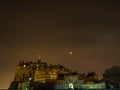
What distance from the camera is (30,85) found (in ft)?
307

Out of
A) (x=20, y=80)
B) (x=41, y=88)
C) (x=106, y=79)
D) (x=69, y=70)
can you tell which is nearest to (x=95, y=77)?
(x=106, y=79)

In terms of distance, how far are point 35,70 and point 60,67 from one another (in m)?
8.56

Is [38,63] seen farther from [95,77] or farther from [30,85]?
[95,77]

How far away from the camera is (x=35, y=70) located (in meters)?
104

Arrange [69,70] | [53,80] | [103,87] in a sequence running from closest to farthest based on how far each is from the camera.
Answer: [103,87], [53,80], [69,70]

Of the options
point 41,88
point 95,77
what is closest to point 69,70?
point 95,77

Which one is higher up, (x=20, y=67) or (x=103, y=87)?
(x=20, y=67)

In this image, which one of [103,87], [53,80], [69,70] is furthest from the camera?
[69,70]

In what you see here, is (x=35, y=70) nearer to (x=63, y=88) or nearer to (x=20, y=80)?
(x=20, y=80)

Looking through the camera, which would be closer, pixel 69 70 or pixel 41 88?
pixel 41 88

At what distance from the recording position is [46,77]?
100 meters

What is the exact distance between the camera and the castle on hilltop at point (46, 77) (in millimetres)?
90125

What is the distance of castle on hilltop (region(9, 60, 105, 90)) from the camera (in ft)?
296

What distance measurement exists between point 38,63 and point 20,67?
22.6 feet
